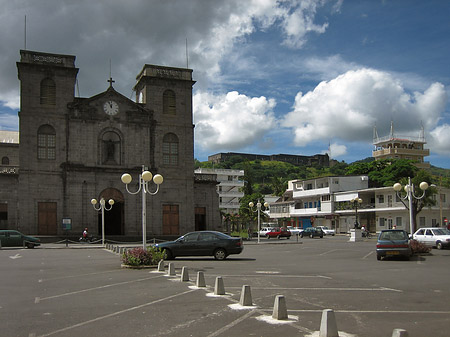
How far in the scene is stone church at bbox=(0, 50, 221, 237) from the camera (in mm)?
44000

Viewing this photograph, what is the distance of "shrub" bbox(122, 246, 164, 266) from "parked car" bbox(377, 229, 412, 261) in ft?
32.9

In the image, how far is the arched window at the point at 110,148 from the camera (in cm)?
4712

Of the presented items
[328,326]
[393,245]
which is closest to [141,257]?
[393,245]

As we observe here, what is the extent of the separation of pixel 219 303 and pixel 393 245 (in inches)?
539

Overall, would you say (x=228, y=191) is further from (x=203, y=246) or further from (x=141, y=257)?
(x=141, y=257)

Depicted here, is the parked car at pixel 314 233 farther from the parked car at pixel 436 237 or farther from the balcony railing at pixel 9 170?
the balcony railing at pixel 9 170

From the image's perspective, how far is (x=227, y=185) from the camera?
347 ft

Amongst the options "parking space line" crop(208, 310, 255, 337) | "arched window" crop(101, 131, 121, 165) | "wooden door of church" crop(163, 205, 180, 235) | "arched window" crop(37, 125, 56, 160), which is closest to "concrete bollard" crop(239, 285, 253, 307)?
"parking space line" crop(208, 310, 255, 337)

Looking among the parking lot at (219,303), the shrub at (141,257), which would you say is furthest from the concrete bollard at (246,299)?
the shrub at (141,257)

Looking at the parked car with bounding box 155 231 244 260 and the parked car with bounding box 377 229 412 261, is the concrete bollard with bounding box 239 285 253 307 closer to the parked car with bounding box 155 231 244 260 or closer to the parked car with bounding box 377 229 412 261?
the parked car with bounding box 155 231 244 260

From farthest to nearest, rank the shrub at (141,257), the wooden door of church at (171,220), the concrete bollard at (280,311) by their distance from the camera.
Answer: the wooden door of church at (171,220)
the shrub at (141,257)
the concrete bollard at (280,311)

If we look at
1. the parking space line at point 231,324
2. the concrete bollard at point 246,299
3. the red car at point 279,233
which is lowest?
the red car at point 279,233

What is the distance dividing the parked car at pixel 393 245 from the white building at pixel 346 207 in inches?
1353

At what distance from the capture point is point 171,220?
48906 millimetres
